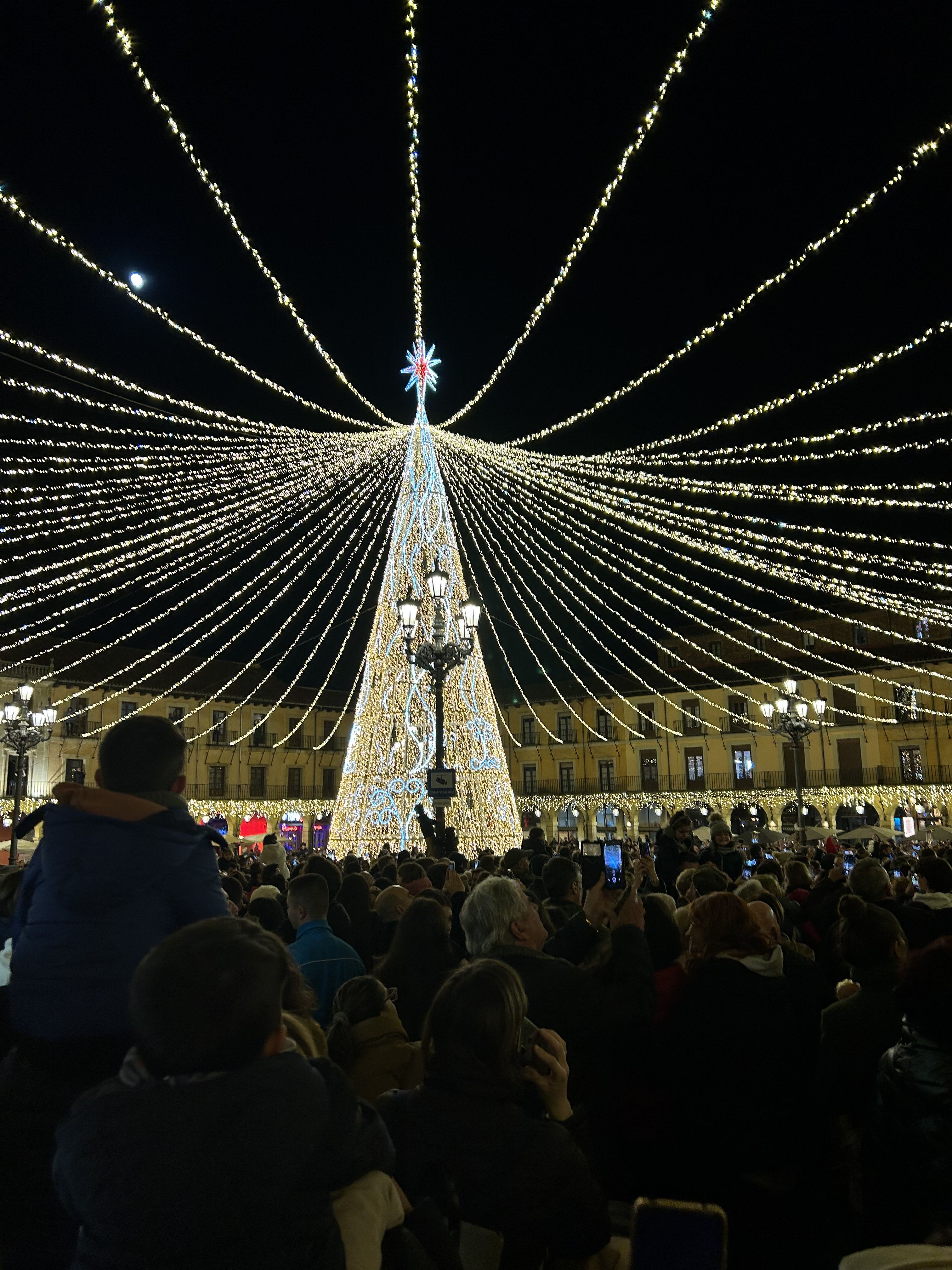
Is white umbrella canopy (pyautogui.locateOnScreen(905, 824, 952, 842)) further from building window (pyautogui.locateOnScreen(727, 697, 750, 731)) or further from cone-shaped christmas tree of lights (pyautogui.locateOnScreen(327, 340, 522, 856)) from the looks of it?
building window (pyautogui.locateOnScreen(727, 697, 750, 731))

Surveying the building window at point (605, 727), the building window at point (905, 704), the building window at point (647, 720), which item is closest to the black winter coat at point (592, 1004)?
the building window at point (905, 704)

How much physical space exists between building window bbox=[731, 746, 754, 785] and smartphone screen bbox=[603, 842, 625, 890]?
33.3 m

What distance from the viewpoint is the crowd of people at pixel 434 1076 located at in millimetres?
1514

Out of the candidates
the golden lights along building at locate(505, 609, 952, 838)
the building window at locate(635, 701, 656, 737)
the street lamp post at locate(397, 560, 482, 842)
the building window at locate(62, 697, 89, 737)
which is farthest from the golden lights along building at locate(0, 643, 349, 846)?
the street lamp post at locate(397, 560, 482, 842)

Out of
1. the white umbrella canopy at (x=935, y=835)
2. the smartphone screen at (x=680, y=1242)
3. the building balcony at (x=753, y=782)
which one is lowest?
the white umbrella canopy at (x=935, y=835)

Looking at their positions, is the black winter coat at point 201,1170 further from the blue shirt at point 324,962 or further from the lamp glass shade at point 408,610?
the lamp glass shade at point 408,610

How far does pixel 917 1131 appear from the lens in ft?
8.09

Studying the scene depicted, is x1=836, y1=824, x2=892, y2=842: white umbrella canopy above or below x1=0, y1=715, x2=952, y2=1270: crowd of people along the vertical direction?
below

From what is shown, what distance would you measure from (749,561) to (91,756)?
31.0 metres

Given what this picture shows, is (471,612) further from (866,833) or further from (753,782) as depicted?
(753,782)

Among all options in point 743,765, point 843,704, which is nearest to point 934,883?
point 843,704

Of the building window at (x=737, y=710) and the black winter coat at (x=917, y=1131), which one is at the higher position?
the building window at (x=737, y=710)

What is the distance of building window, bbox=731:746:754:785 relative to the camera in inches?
1462

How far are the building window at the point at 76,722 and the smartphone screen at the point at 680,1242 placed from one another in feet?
123
